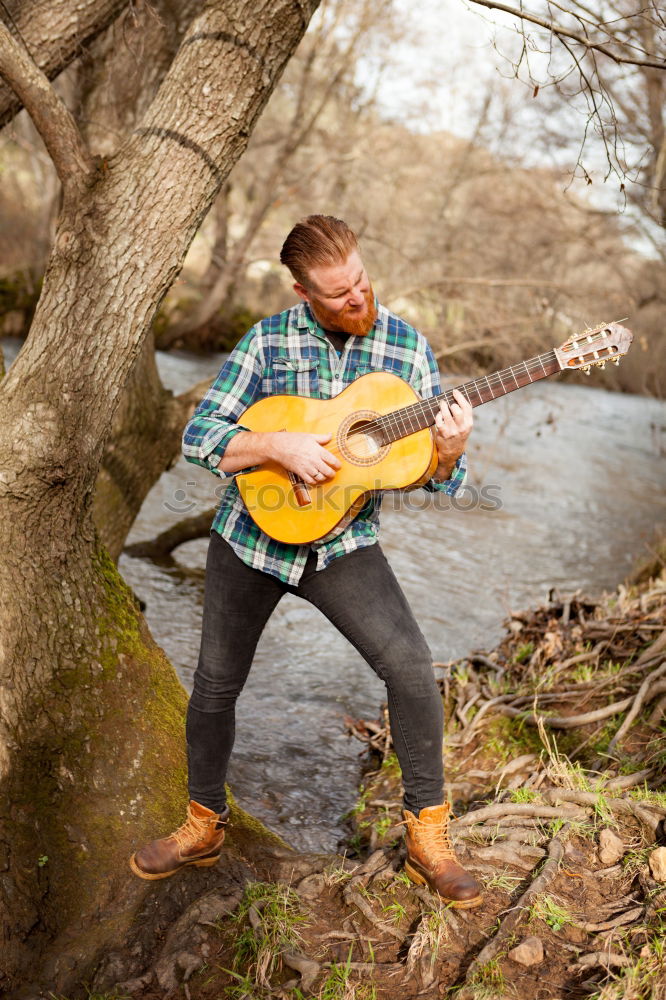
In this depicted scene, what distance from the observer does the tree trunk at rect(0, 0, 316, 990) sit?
297cm

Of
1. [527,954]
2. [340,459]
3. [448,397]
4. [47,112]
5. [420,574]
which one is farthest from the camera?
[420,574]

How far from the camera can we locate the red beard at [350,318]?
2.81 m

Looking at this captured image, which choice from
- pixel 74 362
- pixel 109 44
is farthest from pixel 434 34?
pixel 74 362

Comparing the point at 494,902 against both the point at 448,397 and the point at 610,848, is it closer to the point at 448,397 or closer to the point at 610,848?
the point at 610,848

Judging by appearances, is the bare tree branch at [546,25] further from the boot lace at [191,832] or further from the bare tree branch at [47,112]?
the boot lace at [191,832]

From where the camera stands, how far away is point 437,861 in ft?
9.07

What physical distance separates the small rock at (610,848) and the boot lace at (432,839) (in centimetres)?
54

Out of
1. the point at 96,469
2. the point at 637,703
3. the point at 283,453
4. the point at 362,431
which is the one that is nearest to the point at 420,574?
the point at 637,703

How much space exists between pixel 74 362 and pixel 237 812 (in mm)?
1838

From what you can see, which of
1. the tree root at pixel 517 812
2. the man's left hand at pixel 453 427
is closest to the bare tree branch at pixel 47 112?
the man's left hand at pixel 453 427

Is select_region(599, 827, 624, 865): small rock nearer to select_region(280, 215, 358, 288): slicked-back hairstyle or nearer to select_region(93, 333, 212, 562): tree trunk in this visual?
select_region(280, 215, 358, 288): slicked-back hairstyle

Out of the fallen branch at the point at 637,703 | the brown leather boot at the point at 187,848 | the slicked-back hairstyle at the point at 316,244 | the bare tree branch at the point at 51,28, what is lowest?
the brown leather boot at the point at 187,848

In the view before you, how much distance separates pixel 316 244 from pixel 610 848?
7.34ft

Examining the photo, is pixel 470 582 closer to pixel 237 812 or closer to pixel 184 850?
pixel 237 812
